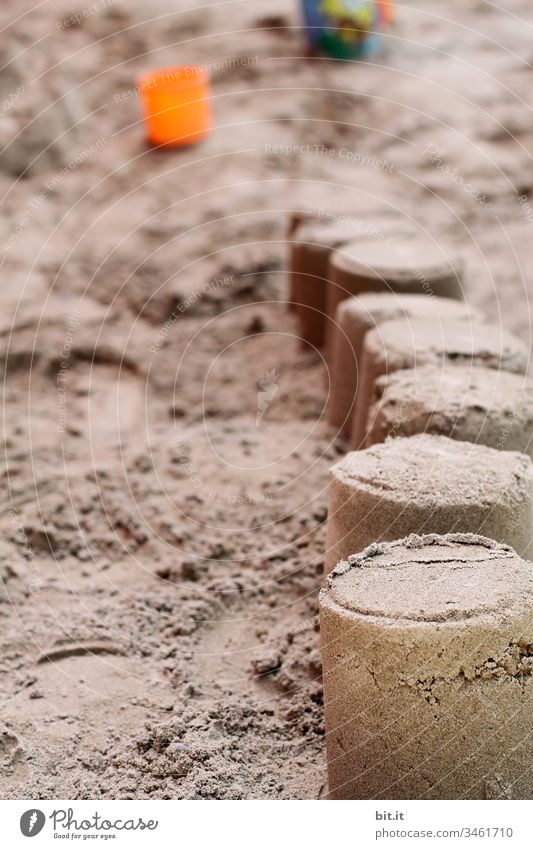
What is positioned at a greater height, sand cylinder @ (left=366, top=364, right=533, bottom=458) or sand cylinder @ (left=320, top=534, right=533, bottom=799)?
sand cylinder @ (left=366, top=364, right=533, bottom=458)

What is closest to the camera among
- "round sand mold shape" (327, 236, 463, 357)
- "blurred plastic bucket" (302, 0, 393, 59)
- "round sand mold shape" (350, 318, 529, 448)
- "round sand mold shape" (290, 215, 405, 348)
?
"round sand mold shape" (350, 318, 529, 448)

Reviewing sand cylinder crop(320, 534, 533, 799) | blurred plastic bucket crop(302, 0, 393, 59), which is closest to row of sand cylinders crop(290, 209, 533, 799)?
sand cylinder crop(320, 534, 533, 799)

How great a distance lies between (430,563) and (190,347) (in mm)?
1896

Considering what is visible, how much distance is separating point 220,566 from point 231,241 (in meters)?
1.78

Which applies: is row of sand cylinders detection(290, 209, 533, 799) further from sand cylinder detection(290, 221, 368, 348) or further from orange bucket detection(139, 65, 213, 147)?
orange bucket detection(139, 65, 213, 147)

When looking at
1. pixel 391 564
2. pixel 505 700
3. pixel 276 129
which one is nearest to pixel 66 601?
pixel 391 564

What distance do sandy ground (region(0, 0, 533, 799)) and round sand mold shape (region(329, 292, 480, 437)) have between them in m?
0.10

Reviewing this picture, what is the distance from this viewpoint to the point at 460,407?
211 centimetres

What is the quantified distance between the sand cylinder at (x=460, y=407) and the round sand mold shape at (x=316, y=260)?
95 cm

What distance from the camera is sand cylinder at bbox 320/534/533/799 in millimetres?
1477

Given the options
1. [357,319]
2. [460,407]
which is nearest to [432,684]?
[460,407]

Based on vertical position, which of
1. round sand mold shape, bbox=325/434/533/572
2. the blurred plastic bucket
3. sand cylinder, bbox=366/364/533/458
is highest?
the blurred plastic bucket

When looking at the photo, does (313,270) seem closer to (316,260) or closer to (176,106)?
(316,260)
